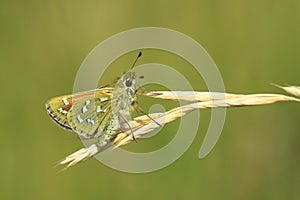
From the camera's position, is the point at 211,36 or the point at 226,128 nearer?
the point at 226,128

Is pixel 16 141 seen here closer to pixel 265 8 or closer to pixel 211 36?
pixel 211 36

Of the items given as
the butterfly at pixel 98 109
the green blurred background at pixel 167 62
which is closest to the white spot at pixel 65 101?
the butterfly at pixel 98 109

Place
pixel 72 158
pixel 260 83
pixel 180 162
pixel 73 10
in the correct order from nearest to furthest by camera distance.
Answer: pixel 72 158
pixel 180 162
pixel 260 83
pixel 73 10

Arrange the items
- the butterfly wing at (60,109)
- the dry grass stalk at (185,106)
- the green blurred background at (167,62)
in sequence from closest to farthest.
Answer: the dry grass stalk at (185,106) → the butterfly wing at (60,109) → the green blurred background at (167,62)

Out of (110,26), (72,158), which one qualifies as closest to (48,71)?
(110,26)

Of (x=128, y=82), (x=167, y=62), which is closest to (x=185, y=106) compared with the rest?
(x=128, y=82)

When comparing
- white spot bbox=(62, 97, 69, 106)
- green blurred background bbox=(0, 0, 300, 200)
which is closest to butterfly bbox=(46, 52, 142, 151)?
white spot bbox=(62, 97, 69, 106)

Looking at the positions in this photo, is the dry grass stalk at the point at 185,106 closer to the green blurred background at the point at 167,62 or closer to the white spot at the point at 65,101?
the white spot at the point at 65,101
